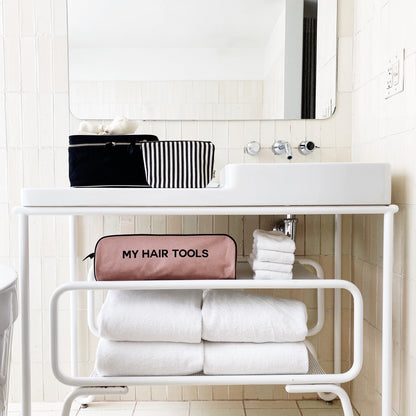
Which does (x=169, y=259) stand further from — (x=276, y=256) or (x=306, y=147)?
(x=306, y=147)

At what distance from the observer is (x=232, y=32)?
5.52 feet

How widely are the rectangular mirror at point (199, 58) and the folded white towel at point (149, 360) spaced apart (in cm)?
82

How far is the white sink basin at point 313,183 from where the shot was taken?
47.6 inches

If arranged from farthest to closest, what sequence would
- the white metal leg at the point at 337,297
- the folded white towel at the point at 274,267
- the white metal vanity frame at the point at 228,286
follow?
the white metal leg at the point at 337,297 → the folded white towel at the point at 274,267 → the white metal vanity frame at the point at 228,286

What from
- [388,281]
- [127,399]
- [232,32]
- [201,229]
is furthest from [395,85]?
[127,399]

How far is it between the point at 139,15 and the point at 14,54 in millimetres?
458

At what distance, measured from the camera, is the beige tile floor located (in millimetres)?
1676

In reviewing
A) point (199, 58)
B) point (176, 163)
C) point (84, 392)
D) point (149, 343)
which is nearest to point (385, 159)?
point (176, 163)

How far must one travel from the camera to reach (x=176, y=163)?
1.33m

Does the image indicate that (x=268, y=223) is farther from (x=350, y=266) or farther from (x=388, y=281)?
(x=388, y=281)

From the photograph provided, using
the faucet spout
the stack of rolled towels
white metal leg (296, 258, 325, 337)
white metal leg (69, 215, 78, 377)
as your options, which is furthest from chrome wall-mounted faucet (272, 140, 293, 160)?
white metal leg (69, 215, 78, 377)

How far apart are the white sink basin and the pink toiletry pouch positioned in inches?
6.3

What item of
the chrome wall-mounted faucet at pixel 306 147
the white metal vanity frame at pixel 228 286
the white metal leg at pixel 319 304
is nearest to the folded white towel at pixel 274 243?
the white metal vanity frame at pixel 228 286

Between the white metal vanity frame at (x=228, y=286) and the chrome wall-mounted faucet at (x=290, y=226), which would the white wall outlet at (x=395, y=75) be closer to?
the white metal vanity frame at (x=228, y=286)
